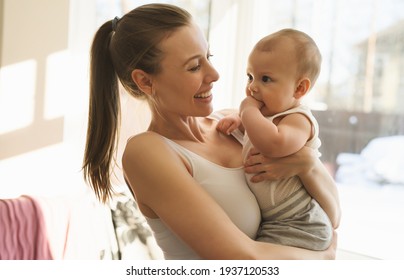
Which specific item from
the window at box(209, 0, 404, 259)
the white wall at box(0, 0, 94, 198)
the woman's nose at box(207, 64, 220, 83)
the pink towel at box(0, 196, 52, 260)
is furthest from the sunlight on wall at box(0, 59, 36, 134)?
the window at box(209, 0, 404, 259)

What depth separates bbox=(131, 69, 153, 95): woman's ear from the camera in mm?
1318

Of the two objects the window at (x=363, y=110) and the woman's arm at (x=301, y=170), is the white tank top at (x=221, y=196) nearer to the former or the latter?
the woman's arm at (x=301, y=170)

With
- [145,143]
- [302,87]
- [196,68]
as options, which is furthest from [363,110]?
[145,143]

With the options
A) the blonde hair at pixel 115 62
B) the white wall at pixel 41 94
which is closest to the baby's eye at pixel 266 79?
the blonde hair at pixel 115 62

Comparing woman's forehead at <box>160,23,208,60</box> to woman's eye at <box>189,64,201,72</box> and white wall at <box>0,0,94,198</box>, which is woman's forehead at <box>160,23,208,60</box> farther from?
white wall at <box>0,0,94,198</box>

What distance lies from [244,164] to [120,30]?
0.49 meters

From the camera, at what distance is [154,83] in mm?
1320

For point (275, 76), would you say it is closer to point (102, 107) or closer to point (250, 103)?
point (250, 103)

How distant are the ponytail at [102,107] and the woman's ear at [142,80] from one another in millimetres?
101

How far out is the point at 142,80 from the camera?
1.33m

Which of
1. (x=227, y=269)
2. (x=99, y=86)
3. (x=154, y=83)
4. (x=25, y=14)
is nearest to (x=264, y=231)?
(x=227, y=269)

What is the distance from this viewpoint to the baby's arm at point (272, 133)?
1233 mm

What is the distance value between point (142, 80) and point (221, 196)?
379 millimetres

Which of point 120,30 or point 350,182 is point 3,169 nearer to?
point 120,30
